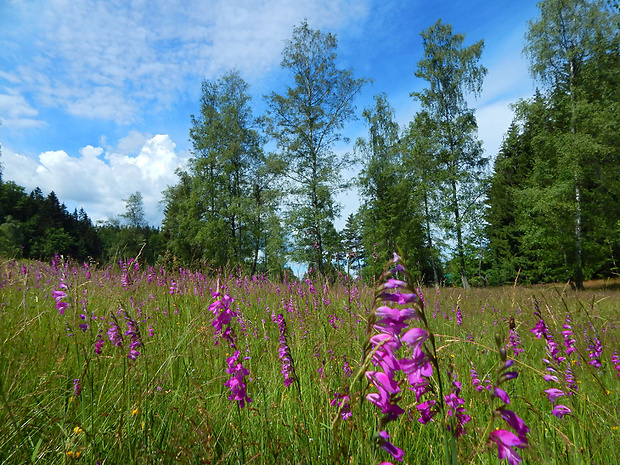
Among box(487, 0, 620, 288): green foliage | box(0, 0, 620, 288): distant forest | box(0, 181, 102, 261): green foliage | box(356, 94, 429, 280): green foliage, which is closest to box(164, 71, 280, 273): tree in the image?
box(0, 0, 620, 288): distant forest

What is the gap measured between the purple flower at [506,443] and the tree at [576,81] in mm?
18912

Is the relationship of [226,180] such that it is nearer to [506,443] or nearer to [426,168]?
[426,168]

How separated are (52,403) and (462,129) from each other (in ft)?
66.9

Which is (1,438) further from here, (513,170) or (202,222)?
(513,170)

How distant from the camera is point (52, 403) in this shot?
1919 mm

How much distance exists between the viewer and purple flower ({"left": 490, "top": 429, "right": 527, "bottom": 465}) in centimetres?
65

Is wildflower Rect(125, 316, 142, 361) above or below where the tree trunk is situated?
below

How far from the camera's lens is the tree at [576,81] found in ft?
48.3

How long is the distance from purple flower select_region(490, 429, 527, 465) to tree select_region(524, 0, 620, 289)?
62.0 ft

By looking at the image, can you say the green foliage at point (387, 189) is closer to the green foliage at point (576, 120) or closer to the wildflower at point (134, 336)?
the green foliage at point (576, 120)

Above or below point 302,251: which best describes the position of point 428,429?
below

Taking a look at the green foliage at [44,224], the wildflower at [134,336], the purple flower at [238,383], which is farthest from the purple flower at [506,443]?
the green foliage at [44,224]

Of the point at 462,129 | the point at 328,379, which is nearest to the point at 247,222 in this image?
the point at 462,129

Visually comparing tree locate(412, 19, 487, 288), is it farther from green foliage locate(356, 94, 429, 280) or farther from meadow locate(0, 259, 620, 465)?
meadow locate(0, 259, 620, 465)
